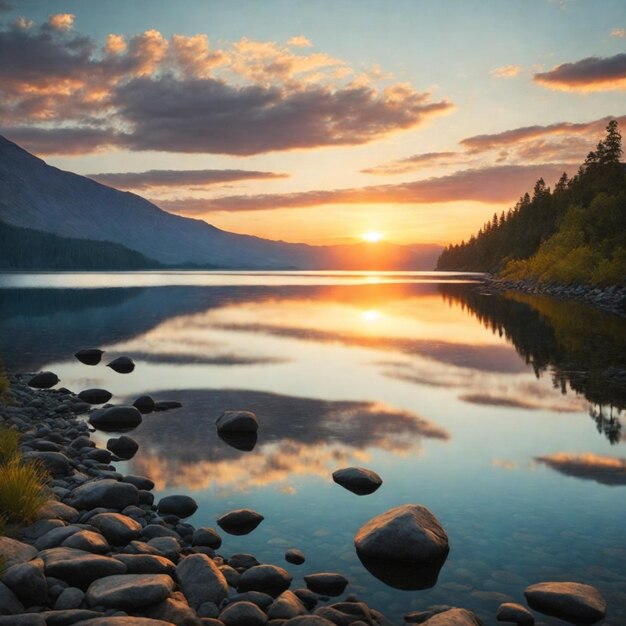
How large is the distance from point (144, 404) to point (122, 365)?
915 cm

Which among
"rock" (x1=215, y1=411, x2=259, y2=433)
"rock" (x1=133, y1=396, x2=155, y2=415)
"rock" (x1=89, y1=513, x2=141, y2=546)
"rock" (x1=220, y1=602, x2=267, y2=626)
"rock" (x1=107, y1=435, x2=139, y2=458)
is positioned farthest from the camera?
"rock" (x1=133, y1=396, x2=155, y2=415)

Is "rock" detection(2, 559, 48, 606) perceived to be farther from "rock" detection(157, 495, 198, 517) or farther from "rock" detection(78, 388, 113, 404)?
"rock" detection(78, 388, 113, 404)

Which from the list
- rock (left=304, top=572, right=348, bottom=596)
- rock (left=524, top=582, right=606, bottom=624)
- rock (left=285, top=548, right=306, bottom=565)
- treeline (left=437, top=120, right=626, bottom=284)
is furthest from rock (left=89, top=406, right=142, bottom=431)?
treeline (left=437, top=120, right=626, bottom=284)

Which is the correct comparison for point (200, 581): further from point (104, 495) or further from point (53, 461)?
point (53, 461)

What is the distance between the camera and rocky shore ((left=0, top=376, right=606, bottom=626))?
7391 mm

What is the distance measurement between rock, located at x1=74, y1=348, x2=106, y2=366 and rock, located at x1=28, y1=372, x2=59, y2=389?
19.6 ft

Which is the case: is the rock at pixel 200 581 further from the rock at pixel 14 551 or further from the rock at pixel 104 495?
the rock at pixel 104 495

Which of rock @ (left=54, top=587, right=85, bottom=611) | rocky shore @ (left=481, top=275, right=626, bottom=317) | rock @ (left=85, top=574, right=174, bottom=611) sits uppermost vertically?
rocky shore @ (left=481, top=275, right=626, bottom=317)

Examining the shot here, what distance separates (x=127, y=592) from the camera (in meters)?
7.48

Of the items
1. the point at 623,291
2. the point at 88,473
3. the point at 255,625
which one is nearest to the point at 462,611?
the point at 255,625

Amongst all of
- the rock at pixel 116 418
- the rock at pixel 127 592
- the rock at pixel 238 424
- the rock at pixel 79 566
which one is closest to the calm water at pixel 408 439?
the rock at pixel 238 424

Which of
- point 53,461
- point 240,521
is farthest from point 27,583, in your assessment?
point 53,461

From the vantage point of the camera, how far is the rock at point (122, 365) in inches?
1152

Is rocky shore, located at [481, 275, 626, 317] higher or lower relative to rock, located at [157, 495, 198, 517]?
higher
